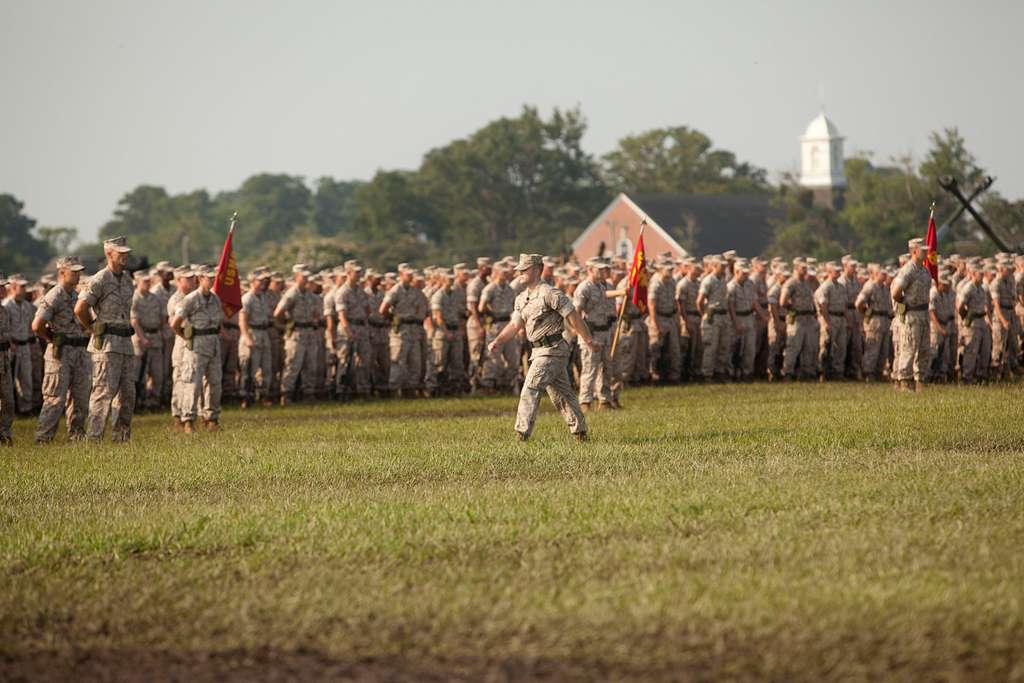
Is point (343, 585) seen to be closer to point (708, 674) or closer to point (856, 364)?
point (708, 674)

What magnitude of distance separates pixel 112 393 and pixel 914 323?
12076 millimetres

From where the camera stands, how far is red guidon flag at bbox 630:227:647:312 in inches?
993

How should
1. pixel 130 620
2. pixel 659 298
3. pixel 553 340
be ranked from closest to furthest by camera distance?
1. pixel 130 620
2. pixel 553 340
3. pixel 659 298

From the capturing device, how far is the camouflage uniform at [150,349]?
86.4 feet

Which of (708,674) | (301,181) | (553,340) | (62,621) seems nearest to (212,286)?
(553,340)

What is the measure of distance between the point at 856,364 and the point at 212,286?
14.8m

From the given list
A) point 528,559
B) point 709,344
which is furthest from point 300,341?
point 528,559

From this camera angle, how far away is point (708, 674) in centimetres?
771

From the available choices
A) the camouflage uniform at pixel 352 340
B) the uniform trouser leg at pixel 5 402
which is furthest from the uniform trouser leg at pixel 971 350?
the uniform trouser leg at pixel 5 402

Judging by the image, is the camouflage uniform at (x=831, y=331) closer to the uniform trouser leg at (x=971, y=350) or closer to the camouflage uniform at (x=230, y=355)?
the uniform trouser leg at (x=971, y=350)

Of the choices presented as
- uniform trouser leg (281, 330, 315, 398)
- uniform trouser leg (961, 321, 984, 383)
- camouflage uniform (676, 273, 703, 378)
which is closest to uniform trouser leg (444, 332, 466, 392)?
uniform trouser leg (281, 330, 315, 398)

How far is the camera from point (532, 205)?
10944cm

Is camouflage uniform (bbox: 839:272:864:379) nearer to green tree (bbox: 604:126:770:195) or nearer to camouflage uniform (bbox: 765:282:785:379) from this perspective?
camouflage uniform (bbox: 765:282:785:379)

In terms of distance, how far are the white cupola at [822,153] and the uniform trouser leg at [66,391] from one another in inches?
4165
